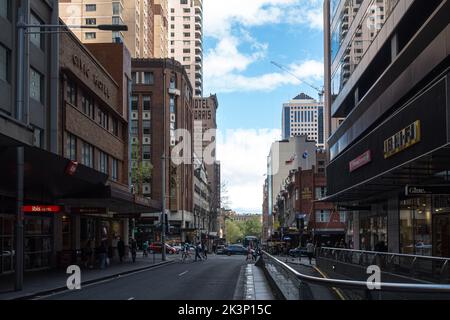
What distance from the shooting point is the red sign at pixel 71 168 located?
26.3 m

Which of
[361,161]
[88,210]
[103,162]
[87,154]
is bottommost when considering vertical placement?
[88,210]

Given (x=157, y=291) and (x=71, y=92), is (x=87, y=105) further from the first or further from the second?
(x=157, y=291)

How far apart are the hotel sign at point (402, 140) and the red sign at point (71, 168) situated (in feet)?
42.8

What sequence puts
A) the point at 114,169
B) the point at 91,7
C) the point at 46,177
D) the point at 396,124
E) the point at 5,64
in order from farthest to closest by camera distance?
the point at 91,7
the point at 114,169
the point at 5,64
the point at 46,177
the point at 396,124

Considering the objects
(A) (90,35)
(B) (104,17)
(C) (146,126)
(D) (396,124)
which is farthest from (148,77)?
(D) (396,124)

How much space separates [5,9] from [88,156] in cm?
1473

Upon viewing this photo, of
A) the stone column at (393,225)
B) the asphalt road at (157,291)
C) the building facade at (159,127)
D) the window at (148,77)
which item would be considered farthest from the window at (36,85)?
the window at (148,77)

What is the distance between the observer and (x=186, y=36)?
192 metres

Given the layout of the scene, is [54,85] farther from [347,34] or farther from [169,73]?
[169,73]

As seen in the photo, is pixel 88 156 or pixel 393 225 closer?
pixel 393 225

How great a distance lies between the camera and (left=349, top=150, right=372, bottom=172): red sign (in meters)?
31.5

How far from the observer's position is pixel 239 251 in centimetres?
7894

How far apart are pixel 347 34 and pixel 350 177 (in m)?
11.7

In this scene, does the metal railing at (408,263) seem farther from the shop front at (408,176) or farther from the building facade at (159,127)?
the building facade at (159,127)
